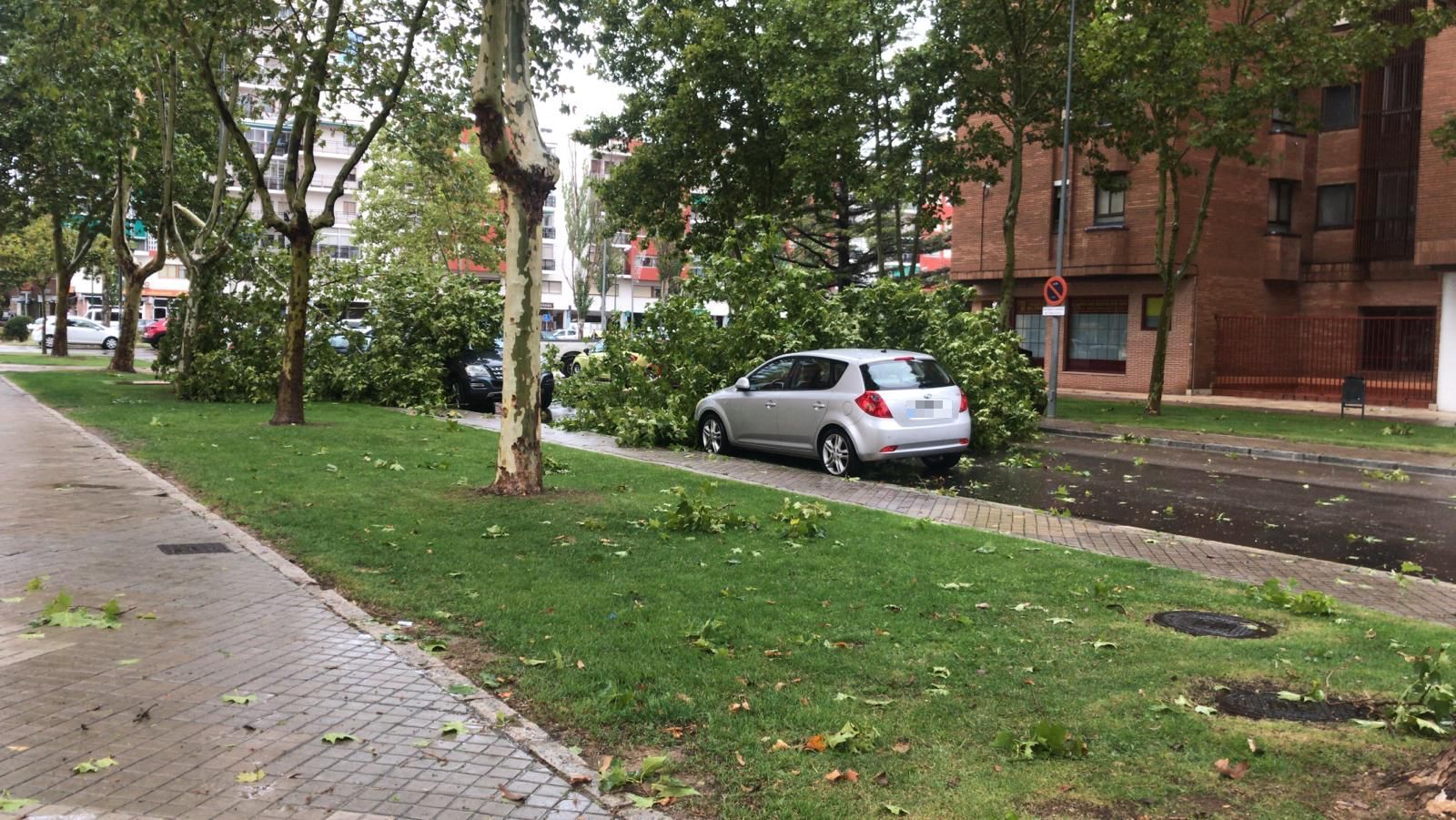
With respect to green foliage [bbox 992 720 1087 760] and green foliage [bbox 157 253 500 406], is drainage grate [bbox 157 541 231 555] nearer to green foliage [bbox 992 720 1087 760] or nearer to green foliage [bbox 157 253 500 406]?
green foliage [bbox 992 720 1087 760]

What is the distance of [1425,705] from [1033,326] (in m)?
31.1

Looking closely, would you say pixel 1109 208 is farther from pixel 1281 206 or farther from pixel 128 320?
pixel 128 320

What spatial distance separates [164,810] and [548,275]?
84922mm

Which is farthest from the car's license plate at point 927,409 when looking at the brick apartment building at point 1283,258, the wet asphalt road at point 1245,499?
the brick apartment building at point 1283,258

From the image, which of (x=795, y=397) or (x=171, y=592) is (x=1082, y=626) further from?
(x=795, y=397)

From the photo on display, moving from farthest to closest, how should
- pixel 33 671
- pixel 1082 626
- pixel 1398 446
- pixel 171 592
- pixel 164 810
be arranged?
pixel 1398 446, pixel 171 592, pixel 1082 626, pixel 33 671, pixel 164 810

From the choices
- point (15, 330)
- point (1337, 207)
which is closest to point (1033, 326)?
point (1337, 207)

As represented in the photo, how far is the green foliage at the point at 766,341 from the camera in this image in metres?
15.9

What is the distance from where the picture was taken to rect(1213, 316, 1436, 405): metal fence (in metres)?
27.3

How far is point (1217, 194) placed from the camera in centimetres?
3009

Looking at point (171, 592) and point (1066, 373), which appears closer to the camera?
point (171, 592)

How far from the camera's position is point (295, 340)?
616 inches

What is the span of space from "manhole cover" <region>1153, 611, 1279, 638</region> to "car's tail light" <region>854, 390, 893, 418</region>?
21.0 feet

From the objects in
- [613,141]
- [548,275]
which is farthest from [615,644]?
[548,275]
